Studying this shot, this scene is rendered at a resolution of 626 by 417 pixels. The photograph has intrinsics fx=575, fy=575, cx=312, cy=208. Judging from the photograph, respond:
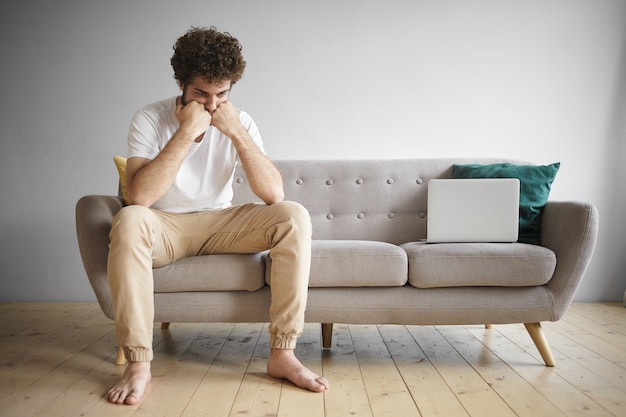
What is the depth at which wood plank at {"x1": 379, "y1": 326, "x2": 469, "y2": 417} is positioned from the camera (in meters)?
1.67

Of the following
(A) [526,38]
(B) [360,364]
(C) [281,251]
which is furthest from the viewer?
(A) [526,38]

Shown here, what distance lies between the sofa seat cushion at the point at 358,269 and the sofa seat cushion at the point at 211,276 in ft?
0.20

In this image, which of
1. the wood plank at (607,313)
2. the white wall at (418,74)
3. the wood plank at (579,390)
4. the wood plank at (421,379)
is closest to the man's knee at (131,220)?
the wood plank at (421,379)

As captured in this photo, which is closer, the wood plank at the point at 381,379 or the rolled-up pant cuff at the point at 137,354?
the wood plank at the point at 381,379

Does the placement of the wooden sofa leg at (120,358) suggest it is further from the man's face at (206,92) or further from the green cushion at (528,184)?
the green cushion at (528,184)

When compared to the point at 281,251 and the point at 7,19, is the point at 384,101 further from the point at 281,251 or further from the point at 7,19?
the point at 7,19

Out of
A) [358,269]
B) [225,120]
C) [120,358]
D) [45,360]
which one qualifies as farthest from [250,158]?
[45,360]

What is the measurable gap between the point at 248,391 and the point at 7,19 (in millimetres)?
3044

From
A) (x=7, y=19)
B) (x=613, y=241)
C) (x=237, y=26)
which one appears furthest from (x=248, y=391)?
(x=7, y=19)

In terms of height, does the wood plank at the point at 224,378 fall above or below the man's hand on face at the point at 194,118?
below

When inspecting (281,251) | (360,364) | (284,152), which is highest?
(284,152)

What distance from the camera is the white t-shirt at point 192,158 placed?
6.89 ft

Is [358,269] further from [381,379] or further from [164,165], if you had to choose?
[164,165]

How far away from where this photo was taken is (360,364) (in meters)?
2.16
